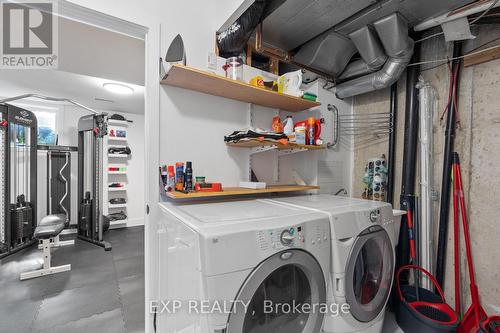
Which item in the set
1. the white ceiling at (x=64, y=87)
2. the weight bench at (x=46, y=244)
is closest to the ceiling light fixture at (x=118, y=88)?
the white ceiling at (x=64, y=87)

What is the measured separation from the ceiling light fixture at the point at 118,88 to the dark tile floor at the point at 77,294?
7.81 feet

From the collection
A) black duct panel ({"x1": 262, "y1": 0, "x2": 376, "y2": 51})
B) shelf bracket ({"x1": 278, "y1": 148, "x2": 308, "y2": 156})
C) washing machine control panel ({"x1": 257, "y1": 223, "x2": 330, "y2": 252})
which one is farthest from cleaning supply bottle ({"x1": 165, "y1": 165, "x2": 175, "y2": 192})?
black duct panel ({"x1": 262, "y1": 0, "x2": 376, "y2": 51})

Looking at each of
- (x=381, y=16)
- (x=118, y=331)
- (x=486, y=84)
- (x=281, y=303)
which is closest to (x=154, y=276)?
(x=118, y=331)

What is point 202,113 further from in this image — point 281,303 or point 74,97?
point 74,97

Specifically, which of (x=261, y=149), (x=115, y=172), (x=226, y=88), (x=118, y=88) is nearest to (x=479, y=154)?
(x=261, y=149)

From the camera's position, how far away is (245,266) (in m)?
0.84

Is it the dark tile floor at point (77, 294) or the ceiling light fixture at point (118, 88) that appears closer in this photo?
the dark tile floor at point (77, 294)

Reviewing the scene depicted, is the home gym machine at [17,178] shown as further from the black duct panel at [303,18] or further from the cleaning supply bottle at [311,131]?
the cleaning supply bottle at [311,131]

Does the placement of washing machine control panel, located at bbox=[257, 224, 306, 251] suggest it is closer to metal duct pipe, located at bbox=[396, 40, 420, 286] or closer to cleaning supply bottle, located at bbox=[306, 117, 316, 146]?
cleaning supply bottle, located at bbox=[306, 117, 316, 146]

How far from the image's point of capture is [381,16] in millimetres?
1682

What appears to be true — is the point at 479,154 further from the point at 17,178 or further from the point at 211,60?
the point at 17,178

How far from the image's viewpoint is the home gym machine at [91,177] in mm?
3504

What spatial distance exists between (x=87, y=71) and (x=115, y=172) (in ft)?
7.51

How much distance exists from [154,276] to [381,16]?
8.35 feet
